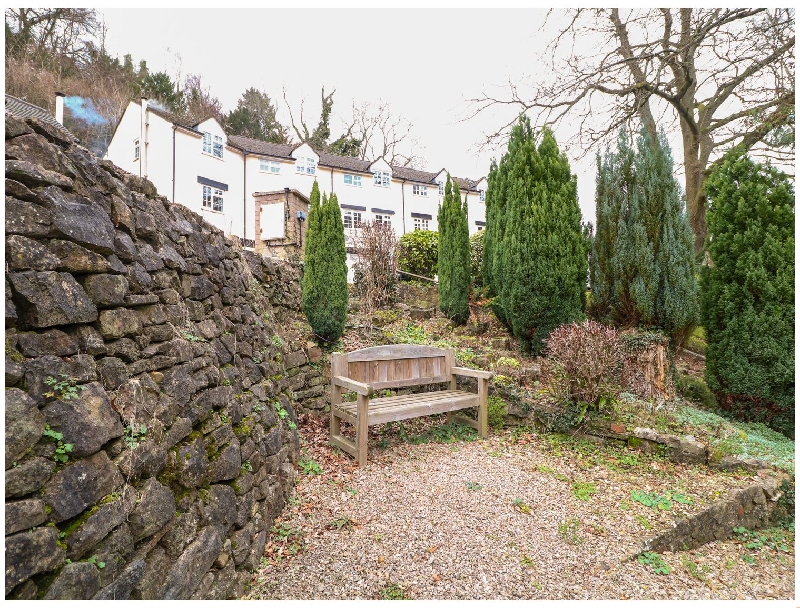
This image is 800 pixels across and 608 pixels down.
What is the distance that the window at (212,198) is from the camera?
47.5 feet

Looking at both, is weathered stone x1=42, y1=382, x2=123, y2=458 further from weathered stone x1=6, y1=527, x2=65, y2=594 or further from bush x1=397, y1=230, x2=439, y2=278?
bush x1=397, y1=230, x2=439, y2=278

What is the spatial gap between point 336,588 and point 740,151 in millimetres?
7191

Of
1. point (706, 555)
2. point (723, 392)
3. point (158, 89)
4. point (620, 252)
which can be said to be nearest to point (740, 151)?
point (620, 252)

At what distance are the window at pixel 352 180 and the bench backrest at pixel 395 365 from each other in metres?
15.3

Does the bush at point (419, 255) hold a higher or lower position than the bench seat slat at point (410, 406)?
higher

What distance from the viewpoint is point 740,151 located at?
5637mm

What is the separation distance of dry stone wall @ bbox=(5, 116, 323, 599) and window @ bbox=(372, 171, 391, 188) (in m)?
17.3

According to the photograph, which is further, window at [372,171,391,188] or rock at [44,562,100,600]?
window at [372,171,391,188]

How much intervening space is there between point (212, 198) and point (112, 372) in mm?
14571

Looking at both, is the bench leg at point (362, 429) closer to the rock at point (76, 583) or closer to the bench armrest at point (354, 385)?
the bench armrest at point (354, 385)

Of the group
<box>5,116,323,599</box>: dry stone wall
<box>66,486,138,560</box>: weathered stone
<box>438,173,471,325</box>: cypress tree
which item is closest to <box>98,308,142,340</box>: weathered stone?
<box>5,116,323,599</box>: dry stone wall

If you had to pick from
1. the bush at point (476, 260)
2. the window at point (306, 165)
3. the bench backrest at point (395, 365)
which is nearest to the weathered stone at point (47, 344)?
the bench backrest at point (395, 365)

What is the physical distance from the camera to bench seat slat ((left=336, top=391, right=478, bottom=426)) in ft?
13.8

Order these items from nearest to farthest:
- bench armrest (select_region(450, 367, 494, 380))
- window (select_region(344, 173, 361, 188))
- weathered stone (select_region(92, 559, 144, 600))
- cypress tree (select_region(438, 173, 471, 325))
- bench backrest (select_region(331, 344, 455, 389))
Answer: weathered stone (select_region(92, 559, 144, 600)) < bench backrest (select_region(331, 344, 455, 389)) < bench armrest (select_region(450, 367, 494, 380)) < cypress tree (select_region(438, 173, 471, 325)) < window (select_region(344, 173, 361, 188))
